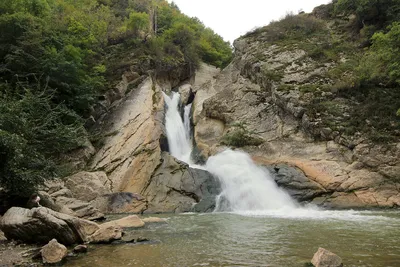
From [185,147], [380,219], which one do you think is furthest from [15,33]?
[380,219]

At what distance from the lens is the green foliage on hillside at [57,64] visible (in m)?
13.7

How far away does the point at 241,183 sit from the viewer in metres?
21.3

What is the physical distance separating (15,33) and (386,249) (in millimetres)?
27299

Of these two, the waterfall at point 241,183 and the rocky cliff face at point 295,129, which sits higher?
the rocky cliff face at point 295,129

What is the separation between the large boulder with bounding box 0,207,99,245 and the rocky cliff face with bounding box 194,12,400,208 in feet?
43.8

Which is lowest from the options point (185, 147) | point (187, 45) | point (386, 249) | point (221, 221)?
point (221, 221)

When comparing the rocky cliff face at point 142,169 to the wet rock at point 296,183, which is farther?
the rocky cliff face at point 142,169

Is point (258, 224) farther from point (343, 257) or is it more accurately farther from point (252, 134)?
point (252, 134)

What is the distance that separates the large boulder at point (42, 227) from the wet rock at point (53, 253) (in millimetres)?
1554

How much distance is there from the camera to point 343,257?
27.1 feet

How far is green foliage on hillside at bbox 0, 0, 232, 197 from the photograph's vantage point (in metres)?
13.7

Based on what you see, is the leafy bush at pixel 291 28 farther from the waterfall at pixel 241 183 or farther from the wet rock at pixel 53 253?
the wet rock at pixel 53 253

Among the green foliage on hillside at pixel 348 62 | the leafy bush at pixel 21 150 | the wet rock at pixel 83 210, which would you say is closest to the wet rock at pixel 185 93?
the green foliage on hillside at pixel 348 62

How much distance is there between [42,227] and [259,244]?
21.2 ft
